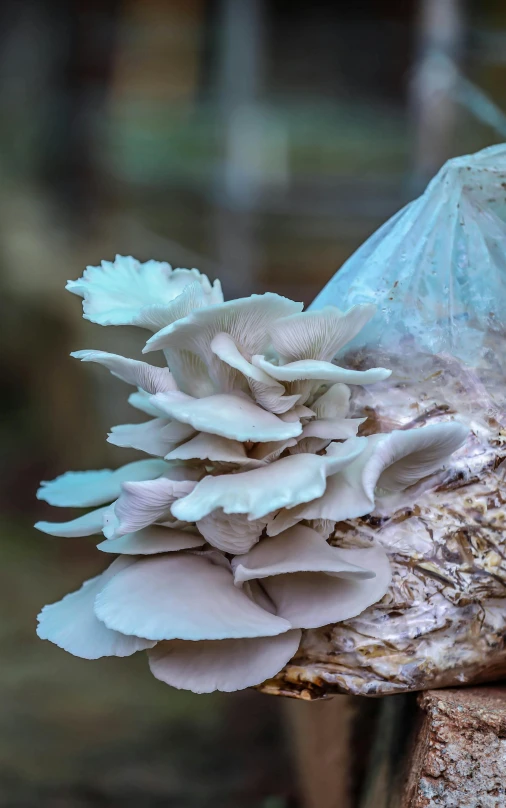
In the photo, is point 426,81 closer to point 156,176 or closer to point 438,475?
point 156,176

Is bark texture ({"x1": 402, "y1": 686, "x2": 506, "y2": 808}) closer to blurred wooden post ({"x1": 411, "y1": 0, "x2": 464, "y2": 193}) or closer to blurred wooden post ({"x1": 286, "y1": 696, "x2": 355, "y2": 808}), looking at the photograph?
blurred wooden post ({"x1": 286, "y1": 696, "x2": 355, "y2": 808})

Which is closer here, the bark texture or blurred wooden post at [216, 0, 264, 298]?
the bark texture

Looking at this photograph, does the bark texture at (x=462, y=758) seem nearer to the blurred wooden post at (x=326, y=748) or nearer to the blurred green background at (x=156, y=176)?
the blurred wooden post at (x=326, y=748)

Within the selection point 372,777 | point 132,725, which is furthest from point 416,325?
point 132,725

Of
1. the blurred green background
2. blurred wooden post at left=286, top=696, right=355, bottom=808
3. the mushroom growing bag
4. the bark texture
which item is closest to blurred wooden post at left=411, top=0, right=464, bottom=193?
the blurred green background

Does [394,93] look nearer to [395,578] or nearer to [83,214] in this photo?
[83,214]

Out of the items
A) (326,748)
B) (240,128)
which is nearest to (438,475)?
(326,748)

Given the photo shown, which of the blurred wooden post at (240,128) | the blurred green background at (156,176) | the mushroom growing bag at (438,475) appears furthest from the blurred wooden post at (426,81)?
the mushroom growing bag at (438,475)

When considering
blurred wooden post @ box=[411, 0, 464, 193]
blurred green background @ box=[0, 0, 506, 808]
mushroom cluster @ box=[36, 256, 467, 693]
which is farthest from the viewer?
blurred wooden post @ box=[411, 0, 464, 193]
